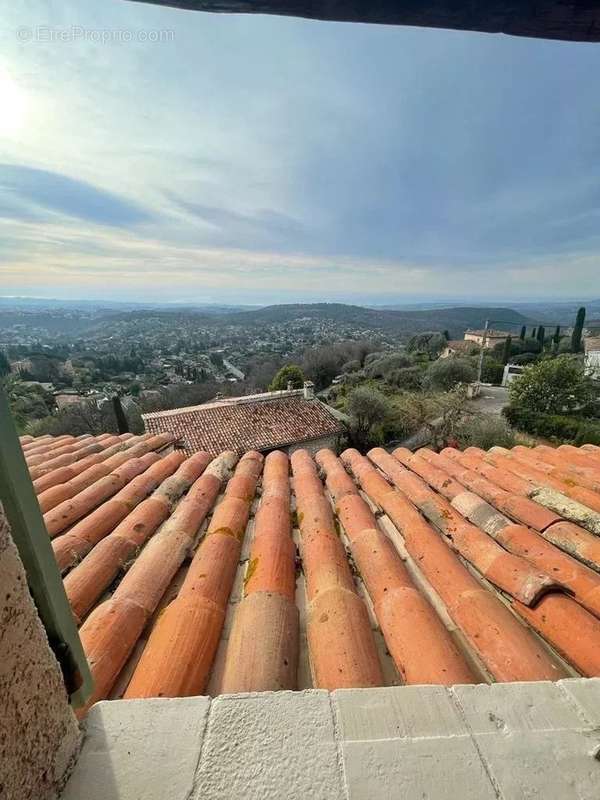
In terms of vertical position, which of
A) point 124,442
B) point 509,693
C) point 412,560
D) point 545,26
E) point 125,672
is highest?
point 545,26

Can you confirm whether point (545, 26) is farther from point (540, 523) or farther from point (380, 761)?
point (540, 523)

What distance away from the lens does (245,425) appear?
635 inches

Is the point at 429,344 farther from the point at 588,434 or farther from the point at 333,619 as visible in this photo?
the point at 333,619

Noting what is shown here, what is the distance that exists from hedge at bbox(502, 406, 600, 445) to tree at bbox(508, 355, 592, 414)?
1.27m

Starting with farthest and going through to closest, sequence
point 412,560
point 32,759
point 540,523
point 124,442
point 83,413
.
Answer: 1. point 83,413
2. point 124,442
3. point 540,523
4. point 412,560
5. point 32,759

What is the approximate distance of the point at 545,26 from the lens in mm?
979

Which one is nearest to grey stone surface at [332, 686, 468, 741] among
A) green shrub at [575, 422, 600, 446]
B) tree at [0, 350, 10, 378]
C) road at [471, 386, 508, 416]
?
tree at [0, 350, 10, 378]

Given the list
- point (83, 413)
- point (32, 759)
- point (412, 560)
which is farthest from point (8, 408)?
point (83, 413)

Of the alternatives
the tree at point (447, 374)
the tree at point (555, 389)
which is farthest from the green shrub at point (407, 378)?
the tree at point (555, 389)

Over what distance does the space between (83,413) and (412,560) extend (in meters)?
27.4

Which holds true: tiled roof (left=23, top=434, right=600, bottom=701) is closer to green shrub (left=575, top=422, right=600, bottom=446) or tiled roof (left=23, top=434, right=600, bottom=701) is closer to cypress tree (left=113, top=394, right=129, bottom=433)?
green shrub (left=575, top=422, right=600, bottom=446)

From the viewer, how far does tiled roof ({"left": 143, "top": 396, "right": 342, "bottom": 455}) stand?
14.8 meters

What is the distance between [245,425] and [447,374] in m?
23.0

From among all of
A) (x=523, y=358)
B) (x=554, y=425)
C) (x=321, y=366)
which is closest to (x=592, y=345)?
(x=523, y=358)
